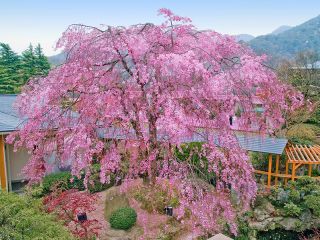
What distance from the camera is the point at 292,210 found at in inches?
358

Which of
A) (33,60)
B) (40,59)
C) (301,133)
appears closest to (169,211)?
(301,133)

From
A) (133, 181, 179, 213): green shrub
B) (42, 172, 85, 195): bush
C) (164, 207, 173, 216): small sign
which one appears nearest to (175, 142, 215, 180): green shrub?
(133, 181, 179, 213): green shrub

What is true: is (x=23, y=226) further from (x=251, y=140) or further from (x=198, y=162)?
(x=251, y=140)

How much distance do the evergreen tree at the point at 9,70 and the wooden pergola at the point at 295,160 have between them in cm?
2184

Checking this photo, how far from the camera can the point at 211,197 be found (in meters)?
6.45

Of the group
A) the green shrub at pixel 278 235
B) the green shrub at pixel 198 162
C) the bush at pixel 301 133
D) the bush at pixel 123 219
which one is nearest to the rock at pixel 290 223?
the green shrub at pixel 278 235

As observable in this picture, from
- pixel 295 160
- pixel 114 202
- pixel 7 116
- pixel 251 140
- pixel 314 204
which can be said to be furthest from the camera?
pixel 7 116

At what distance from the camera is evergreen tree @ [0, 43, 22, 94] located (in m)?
26.3

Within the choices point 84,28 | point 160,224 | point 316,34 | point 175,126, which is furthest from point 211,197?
point 316,34

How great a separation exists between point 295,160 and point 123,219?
663 centimetres

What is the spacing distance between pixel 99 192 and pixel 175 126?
275 inches

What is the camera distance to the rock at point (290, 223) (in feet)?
29.9

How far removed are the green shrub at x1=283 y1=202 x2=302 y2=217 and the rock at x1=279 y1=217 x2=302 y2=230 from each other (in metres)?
0.15

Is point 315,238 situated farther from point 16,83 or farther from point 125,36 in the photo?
point 16,83
